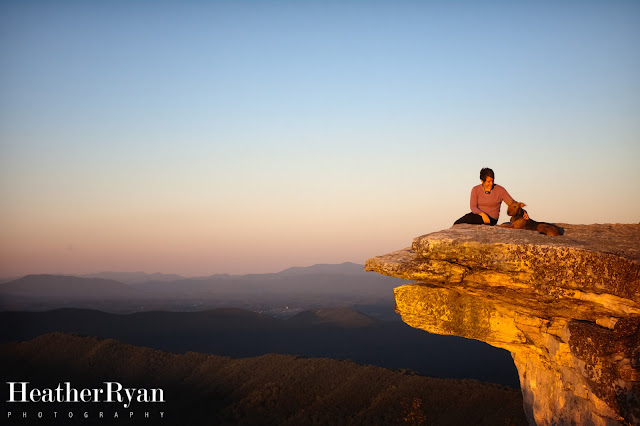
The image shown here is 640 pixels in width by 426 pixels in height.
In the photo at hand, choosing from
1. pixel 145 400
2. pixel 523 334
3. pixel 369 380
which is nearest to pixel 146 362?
pixel 145 400

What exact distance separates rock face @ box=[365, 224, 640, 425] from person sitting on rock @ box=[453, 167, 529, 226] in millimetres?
750

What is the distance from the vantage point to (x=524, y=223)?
42.5 ft

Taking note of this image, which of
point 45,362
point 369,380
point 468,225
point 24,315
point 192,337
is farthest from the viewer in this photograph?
point 24,315

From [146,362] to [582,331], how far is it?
57.4 metres

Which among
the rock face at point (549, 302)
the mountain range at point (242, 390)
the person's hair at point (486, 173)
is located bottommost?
the mountain range at point (242, 390)

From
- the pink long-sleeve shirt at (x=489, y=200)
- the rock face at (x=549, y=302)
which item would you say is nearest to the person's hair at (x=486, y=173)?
the pink long-sleeve shirt at (x=489, y=200)

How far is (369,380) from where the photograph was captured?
4334cm

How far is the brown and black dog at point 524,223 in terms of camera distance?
12250mm

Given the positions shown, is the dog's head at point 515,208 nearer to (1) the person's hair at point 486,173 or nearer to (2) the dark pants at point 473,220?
(2) the dark pants at point 473,220

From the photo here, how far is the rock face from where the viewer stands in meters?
10.5

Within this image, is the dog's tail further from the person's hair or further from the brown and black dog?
the person's hair

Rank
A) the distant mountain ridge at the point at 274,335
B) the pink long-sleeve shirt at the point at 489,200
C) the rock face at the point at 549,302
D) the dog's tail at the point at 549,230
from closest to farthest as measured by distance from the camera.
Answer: the rock face at the point at 549,302
the dog's tail at the point at 549,230
the pink long-sleeve shirt at the point at 489,200
the distant mountain ridge at the point at 274,335

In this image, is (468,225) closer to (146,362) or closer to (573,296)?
(573,296)

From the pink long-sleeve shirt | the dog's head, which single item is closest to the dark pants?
the pink long-sleeve shirt
